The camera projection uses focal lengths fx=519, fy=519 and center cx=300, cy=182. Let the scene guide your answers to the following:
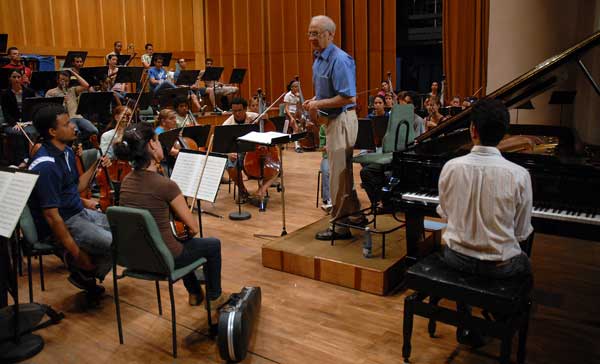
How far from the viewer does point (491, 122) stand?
2.23m

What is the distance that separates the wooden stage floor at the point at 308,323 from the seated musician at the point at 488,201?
68 centimetres

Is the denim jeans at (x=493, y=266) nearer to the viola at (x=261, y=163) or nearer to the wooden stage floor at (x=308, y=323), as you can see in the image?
the wooden stage floor at (x=308, y=323)

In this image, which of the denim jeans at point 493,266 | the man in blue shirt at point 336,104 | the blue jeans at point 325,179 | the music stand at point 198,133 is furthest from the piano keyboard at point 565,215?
the music stand at point 198,133

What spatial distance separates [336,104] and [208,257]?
1.53 metres

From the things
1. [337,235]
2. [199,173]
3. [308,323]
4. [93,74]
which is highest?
[93,74]

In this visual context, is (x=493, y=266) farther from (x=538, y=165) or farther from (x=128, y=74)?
(x=128, y=74)

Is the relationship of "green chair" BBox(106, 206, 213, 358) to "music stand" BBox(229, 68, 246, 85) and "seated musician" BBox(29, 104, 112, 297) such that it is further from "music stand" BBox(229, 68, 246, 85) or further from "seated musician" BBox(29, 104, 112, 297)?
"music stand" BBox(229, 68, 246, 85)

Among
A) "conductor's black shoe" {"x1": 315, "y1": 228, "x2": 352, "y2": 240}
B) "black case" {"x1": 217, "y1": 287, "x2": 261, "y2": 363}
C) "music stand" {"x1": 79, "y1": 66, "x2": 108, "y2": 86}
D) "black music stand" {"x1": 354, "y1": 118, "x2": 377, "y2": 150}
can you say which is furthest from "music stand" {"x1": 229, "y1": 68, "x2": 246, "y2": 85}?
"black case" {"x1": 217, "y1": 287, "x2": 261, "y2": 363}

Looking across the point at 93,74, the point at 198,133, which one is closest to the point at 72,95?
the point at 93,74

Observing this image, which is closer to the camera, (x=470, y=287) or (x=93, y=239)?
(x=470, y=287)

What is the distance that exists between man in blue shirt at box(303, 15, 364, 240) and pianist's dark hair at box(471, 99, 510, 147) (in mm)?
1666

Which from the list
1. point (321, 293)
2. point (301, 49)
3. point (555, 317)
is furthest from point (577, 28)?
point (301, 49)

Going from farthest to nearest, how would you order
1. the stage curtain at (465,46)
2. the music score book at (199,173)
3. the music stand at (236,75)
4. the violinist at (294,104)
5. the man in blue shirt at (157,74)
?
the music stand at (236,75) → the stage curtain at (465,46) → the man in blue shirt at (157,74) → the violinist at (294,104) → the music score book at (199,173)

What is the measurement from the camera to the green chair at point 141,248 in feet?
8.45
